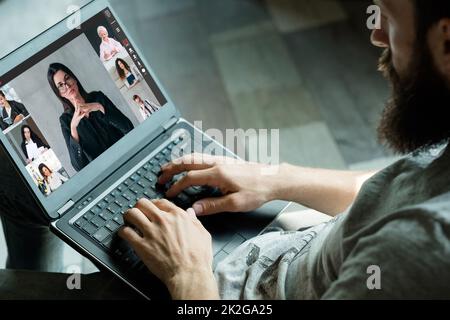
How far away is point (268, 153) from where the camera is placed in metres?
1.81

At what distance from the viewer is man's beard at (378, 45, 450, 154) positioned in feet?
2.60

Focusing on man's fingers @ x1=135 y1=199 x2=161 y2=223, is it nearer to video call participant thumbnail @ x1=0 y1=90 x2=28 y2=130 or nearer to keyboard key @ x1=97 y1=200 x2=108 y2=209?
keyboard key @ x1=97 y1=200 x2=108 y2=209

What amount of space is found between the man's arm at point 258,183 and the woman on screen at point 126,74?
162 mm

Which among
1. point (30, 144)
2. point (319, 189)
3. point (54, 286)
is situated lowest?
point (319, 189)

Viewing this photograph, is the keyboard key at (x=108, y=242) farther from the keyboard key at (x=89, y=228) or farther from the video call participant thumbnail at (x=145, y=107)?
the video call participant thumbnail at (x=145, y=107)

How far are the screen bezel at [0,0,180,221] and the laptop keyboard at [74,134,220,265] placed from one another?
0.04 meters

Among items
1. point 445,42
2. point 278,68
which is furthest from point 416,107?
point 278,68

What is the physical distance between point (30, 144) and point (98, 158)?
126mm

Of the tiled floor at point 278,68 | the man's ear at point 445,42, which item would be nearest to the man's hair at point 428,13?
the man's ear at point 445,42

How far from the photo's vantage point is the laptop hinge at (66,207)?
98cm

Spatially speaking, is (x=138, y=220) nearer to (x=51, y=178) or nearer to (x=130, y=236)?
(x=130, y=236)

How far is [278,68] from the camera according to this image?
2068mm
